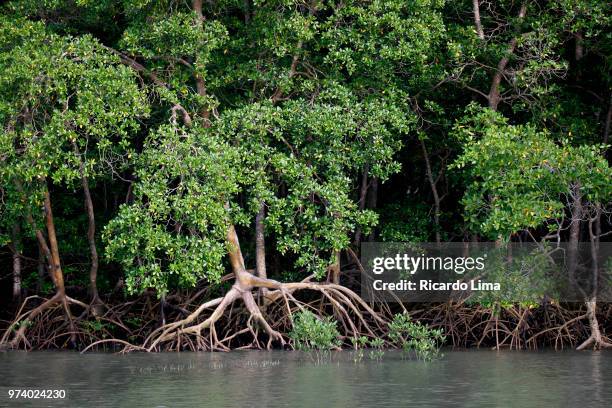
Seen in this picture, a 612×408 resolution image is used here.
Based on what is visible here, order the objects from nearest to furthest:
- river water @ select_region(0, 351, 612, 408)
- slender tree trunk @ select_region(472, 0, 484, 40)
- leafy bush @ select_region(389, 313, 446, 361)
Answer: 1. river water @ select_region(0, 351, 612, 408)
2. leafy bush @ select_region(389, 313, 446, 361)
3. slender tree trunk @ select_region(472, 0, 484, 40)

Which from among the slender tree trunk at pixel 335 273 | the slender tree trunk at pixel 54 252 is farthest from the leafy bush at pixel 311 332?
the slender tree trunk at pixel 54 252

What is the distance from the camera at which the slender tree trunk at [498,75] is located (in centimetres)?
2247

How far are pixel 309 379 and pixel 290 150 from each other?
5801 mm

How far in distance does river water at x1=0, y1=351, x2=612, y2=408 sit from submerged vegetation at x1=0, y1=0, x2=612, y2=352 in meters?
0.82

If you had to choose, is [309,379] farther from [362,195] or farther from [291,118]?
[362,195]

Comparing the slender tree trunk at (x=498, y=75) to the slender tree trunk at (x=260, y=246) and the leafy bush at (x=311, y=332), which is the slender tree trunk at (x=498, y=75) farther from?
the leafy bush at (x=311, y=332)

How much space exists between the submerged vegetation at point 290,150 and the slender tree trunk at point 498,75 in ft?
0.12

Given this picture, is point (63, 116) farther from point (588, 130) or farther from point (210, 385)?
point (588, 130)

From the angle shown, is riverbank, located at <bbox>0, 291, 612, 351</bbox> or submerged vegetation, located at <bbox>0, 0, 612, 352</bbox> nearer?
submerged vegetation, located at <bbox>0, 0, 612, 352</bbox>

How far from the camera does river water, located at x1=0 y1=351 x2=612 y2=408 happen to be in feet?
50.5

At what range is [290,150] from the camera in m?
22.4

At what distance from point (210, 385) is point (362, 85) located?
7218mm

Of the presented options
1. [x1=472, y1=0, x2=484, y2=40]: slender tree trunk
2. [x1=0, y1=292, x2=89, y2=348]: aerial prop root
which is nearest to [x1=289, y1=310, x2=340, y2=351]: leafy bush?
[x1=0, y1=292, x2=89, y2=348]: aerial prop root

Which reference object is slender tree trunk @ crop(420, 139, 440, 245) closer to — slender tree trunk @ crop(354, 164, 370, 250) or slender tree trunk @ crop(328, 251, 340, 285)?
slender tree trunk @ crop(354, 164, 370, 250)
